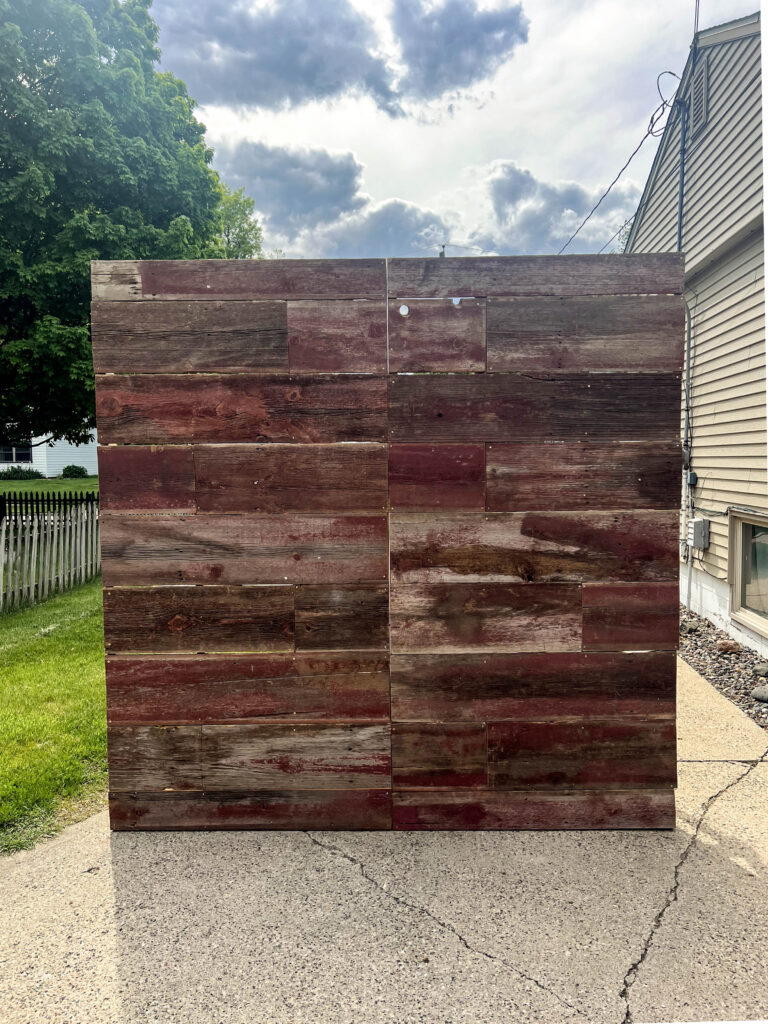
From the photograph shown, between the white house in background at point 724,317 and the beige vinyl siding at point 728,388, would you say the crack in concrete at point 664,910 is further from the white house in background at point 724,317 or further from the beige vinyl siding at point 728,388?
the beige vinyl siding at point 728,388

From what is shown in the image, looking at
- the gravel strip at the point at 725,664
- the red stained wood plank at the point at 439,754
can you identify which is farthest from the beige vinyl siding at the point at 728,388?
the red stained wood plank at the point at 439,754

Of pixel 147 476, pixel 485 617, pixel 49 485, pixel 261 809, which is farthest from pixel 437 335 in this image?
pixel 49 485

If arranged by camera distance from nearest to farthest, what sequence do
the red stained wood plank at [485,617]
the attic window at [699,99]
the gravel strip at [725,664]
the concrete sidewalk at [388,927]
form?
1. the concrete sidewalk at [388,927]
2. the red stained wood plank at [485,617]
3. the gravel strip at [725,664]
4. the attic window at [699,99]

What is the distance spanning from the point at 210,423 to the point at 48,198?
11.9 meters

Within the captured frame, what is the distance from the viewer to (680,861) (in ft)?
8.55

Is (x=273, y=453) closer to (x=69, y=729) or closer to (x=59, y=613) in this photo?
(x=69, y=729)

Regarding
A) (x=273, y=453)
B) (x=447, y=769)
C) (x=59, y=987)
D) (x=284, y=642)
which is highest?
(x=273, y=453)

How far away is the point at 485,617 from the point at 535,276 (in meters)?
1.61

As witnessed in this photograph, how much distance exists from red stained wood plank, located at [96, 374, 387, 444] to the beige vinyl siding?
5.40 meters

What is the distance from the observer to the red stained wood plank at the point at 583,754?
2.76 m

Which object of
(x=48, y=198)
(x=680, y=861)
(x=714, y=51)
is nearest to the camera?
(x=680, y=861)

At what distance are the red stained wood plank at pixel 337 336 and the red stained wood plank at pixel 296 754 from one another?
1717 mm

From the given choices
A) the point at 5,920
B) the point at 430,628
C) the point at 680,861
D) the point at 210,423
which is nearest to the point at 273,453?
the point at 210,423

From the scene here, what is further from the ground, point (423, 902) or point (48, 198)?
point (48, 198)
